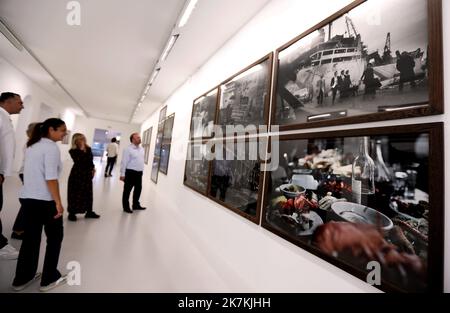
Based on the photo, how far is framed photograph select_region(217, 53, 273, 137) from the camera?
2.31m

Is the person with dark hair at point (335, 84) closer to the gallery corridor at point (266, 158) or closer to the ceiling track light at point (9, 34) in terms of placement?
the gallery corridor at point (266, 158)

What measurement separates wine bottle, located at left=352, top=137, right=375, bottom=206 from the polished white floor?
158cm

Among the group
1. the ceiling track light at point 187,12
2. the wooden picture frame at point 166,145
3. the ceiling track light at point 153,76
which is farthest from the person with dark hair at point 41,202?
the wooden picture frame at point 166,145

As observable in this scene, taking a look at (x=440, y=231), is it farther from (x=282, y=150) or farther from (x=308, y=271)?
(x=282, y=150)

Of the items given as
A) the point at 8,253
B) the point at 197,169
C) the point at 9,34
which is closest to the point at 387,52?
the point at 197,169

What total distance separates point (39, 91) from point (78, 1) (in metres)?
7.34

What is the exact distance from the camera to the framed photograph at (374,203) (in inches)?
40.1

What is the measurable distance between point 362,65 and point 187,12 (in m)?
2.44

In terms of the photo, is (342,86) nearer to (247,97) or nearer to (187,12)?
(247,97)

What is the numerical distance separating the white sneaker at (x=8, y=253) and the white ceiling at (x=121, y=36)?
331cm

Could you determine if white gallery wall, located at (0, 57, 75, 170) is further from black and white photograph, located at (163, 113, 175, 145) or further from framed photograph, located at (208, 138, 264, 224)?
framed photograph, located at (208, 138, 264, 224)

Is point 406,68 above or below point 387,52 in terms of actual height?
below

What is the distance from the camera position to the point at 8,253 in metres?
2.24

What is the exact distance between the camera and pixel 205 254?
9.09ft
